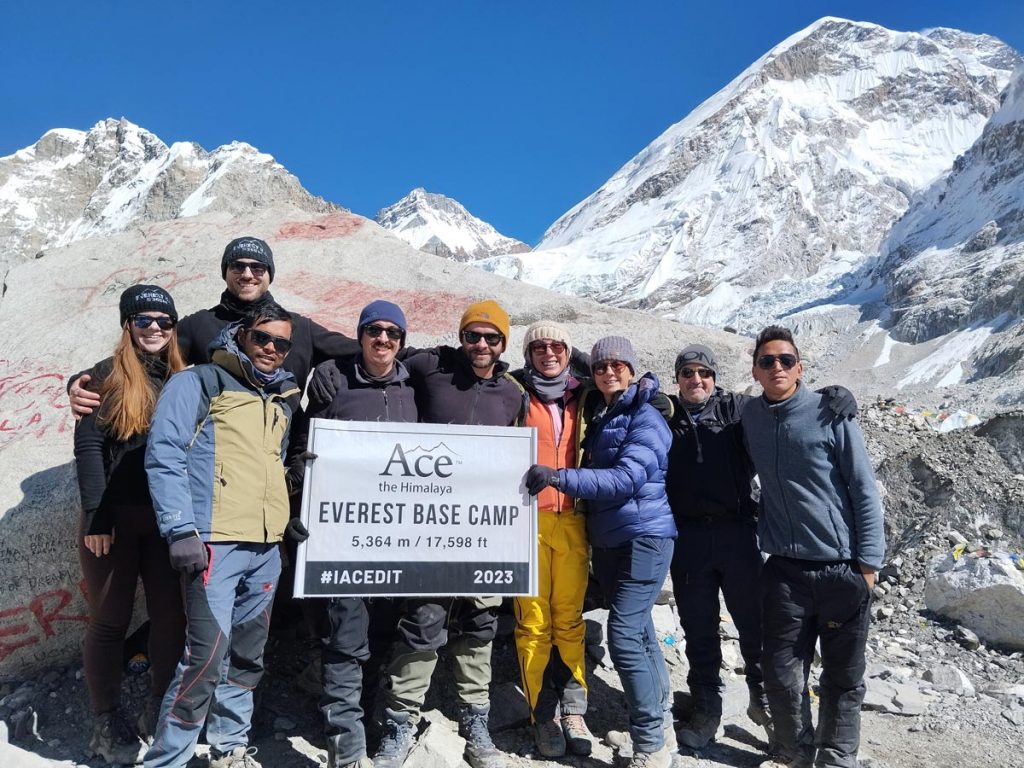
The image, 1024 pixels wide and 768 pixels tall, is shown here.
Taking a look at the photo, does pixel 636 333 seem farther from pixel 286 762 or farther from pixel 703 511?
pixel 286 762

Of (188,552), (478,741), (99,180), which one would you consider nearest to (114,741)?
(188,552)

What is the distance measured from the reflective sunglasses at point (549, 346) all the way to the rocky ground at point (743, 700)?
188 centimetres

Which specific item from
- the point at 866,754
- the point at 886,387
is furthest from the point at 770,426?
the point at 886,387

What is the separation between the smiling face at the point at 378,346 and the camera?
4.44m

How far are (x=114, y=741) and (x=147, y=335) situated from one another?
237 cm

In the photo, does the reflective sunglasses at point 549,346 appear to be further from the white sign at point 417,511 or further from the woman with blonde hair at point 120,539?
the woman with blonde hair at point 120,539

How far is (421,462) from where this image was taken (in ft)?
14.3

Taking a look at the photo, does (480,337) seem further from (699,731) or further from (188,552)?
(699,731)

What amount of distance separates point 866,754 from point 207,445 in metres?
4.83

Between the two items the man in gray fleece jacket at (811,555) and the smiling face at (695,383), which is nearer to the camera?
the man in gray fleece jacket at (811,555)

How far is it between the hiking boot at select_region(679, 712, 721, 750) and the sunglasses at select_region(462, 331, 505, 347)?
283 cm

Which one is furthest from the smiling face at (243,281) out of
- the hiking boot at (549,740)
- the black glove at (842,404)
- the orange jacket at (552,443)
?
the black glove at (842,404)

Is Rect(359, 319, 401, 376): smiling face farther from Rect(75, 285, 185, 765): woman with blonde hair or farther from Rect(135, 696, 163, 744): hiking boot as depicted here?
Rect(135, 696, 163, 744): hiking boot

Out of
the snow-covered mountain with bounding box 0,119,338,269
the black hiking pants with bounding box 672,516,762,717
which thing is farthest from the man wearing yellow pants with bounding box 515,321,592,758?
the snow-covered mountain with bounding box 0,119,338,269
